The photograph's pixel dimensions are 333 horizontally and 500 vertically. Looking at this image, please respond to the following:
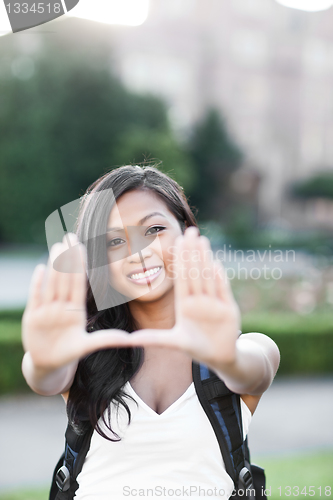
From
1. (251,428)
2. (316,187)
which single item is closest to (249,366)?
(251,428)

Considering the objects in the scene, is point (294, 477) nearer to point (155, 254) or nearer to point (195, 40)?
point (155, 254)

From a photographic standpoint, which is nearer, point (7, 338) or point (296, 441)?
point (296, 441)

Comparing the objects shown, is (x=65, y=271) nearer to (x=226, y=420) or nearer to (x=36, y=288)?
(x=36, y=288)

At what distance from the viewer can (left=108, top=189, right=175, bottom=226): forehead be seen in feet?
4.70

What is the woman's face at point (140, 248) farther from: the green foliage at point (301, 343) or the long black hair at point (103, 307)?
the green foliage at point (301, 343)

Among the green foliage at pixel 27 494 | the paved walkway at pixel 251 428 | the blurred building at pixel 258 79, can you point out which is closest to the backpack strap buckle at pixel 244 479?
the green foliage at pixel 27 494

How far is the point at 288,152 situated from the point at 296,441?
26005 millimetres

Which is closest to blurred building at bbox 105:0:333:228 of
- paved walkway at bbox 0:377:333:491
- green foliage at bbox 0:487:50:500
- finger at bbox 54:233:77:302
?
paved walkway at bbox 0:377:333:491

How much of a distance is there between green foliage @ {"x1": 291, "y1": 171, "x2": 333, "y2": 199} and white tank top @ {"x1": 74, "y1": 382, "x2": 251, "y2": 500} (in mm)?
26899

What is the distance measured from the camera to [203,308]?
984 millimetres

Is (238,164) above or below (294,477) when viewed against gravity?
below

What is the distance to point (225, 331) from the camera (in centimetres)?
98

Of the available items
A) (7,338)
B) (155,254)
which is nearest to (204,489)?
(155,254)

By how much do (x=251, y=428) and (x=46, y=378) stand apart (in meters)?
3.69
